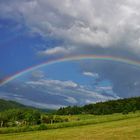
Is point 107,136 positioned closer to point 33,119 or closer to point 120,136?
point 120,136

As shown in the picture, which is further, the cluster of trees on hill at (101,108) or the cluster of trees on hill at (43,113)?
the cluster of trees on hill at (101,108)

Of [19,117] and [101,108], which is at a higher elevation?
[101,108]

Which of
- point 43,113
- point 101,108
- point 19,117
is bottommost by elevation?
point 19,117

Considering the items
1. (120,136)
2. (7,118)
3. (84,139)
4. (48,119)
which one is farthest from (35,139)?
(7,118)

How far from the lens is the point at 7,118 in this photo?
436 feet

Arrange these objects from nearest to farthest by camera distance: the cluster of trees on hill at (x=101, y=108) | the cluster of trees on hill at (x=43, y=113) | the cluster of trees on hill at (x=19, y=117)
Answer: the cluster of trees on hill at (x=43, y=113), the cluster of trees on hill at (x=19, y=117), the cluster of trees on hill at (x=101, y=108)

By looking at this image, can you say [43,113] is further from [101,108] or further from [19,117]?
[101,108]

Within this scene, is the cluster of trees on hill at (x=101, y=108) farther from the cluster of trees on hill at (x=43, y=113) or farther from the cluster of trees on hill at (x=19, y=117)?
the cluster of trees on hill at (x=19, y=117)

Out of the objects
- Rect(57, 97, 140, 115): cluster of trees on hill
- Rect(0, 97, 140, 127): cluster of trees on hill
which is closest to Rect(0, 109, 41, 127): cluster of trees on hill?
Rect(0, 97, 140, 127): cluster of trees on hill

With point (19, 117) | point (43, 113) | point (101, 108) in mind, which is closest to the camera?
point (19, 117)

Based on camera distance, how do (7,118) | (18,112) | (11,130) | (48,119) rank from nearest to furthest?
1. (11,130)
2. (48,119)
3. (7,118)
4. (18,112)

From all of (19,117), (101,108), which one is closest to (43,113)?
(19,117)

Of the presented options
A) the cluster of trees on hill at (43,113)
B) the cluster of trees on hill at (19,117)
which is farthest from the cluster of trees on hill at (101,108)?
the cluster of trees on hill at (19,117)

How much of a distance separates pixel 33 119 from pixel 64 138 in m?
72.7
